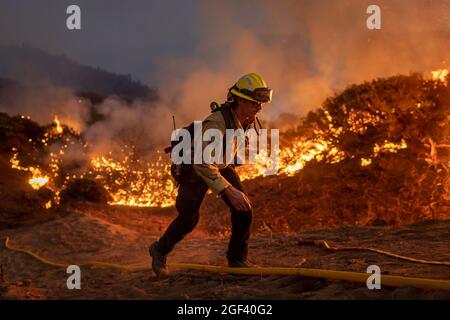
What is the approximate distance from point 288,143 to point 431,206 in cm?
582

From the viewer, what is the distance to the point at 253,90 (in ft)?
15.8

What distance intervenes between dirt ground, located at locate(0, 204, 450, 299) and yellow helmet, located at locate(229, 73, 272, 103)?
1.69 meters

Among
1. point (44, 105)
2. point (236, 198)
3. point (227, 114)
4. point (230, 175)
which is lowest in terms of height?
point (236, 198)

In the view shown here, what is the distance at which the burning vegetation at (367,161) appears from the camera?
39.1 feet

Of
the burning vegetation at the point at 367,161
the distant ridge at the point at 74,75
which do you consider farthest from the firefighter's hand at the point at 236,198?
the distant ridge at the point at 74,75

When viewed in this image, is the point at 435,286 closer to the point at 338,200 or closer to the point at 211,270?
the point at 211,270

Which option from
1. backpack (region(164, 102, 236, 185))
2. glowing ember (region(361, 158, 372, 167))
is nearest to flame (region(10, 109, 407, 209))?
glowing ember (region(361, 158, 372, 167))

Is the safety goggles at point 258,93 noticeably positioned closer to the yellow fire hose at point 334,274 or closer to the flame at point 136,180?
the yellow fire hose at point 334,274

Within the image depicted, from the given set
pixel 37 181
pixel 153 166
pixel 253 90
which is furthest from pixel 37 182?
pixel 253 90

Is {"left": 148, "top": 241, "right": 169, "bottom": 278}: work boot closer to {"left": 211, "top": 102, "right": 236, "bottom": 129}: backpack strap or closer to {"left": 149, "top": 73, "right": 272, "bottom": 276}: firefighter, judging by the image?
{"left": 149, "top": 73, "right": 272, "bottom": 276}: firefighter

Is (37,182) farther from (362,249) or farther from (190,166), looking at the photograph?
(362,249)

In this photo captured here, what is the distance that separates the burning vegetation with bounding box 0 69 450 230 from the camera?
39.1 ft

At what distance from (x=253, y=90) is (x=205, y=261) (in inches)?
102
